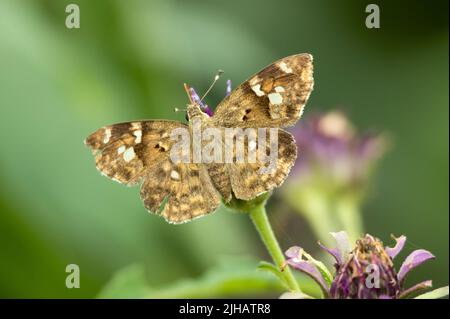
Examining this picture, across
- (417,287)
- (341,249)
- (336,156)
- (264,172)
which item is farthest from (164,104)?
(417,287)

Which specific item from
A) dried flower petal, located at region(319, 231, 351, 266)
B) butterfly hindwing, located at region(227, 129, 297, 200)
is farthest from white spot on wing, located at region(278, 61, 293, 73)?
dried flower petal, located at region(319, 231, 351, 266)

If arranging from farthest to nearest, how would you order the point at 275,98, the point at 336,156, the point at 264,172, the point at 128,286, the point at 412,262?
the point at 336,156
the point at 128,286
the point at 275,98
the point at 264,172
the point at 412,262

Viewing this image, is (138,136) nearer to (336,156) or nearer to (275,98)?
(275,98)

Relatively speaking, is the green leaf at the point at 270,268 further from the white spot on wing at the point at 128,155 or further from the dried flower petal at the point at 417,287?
the white spot on wing at the point at 128,155

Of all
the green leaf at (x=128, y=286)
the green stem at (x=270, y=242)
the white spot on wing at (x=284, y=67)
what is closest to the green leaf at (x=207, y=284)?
the green leaf at (x=128, y=286)

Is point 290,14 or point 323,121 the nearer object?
point 323,121
